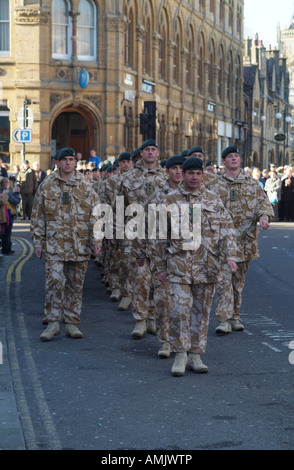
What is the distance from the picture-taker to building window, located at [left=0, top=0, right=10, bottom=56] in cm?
3588

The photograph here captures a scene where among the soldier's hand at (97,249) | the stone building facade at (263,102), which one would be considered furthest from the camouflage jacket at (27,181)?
the stone building facade at (263,102)

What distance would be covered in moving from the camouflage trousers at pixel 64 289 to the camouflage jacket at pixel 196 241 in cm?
195

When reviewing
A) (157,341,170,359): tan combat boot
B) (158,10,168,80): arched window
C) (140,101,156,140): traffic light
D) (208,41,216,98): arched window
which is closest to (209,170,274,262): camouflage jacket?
(157,341,170,359): tan combat boot

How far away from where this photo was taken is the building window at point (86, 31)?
3722 centimetres

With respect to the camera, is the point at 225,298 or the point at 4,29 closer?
the point at 225,298

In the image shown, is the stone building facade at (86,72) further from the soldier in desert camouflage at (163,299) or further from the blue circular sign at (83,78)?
the soldier in desert camouflage at (163,299)

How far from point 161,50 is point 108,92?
9070 mm

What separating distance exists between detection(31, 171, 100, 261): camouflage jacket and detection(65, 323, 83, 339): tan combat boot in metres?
0.76

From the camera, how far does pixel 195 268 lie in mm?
8359

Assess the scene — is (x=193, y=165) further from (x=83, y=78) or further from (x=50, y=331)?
(x=83, y=78)

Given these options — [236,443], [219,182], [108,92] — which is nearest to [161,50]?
[108,92]

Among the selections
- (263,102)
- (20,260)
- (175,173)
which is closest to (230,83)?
(263,102)

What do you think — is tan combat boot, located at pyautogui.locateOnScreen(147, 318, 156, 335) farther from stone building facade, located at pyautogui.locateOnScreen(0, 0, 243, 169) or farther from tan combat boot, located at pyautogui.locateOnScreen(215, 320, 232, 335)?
stone building facade, located at pyautogui.locateOnScreen(0, 0, 243, 169)

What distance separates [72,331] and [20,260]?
27.9 ft
